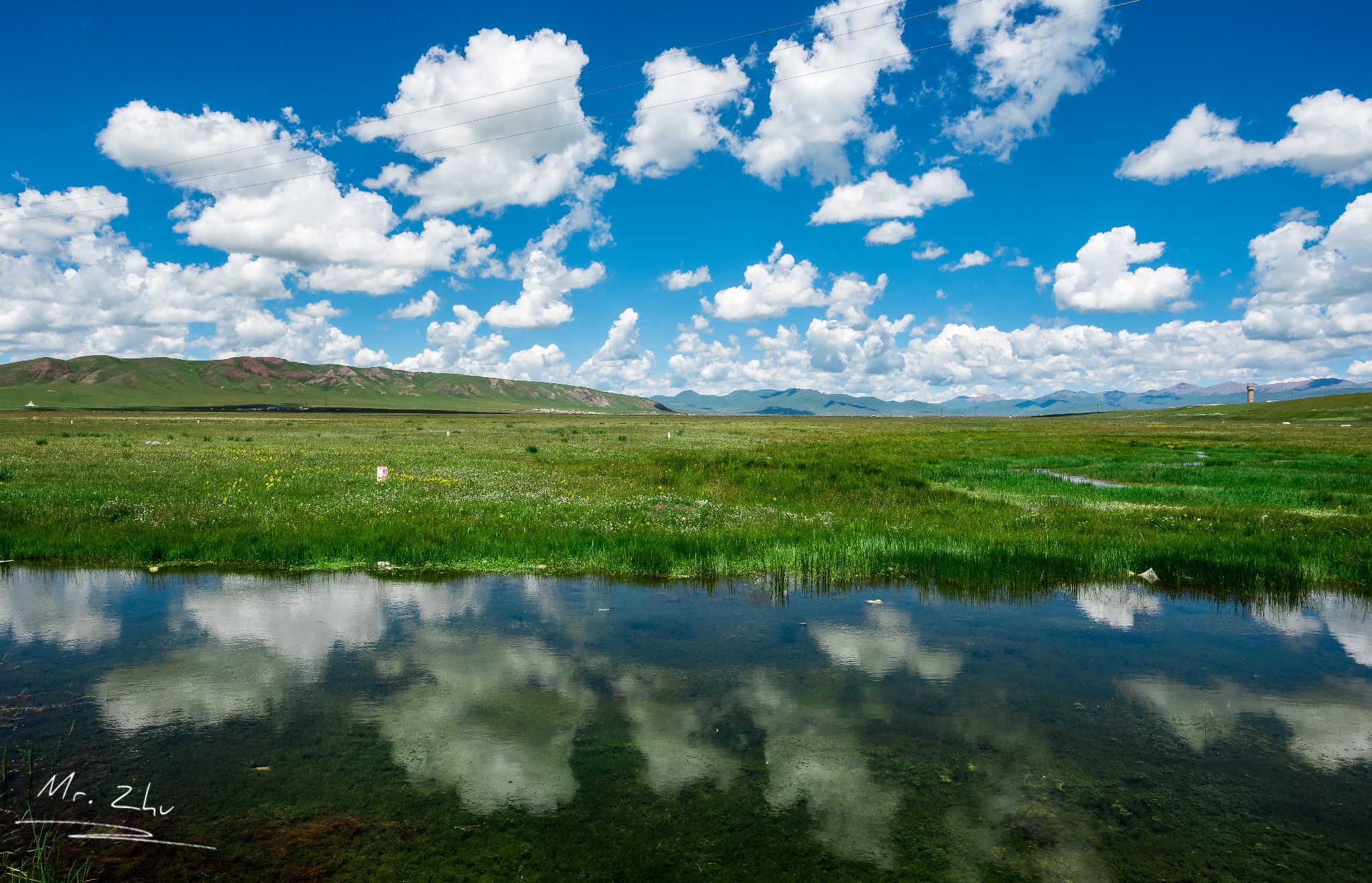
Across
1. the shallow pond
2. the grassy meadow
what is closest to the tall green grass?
the grassy meadow

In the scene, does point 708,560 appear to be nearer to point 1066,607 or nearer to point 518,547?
point 518,547

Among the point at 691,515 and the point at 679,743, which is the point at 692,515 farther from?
the point at 679,743

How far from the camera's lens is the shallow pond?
5.59 meters

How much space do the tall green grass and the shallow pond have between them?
365cm

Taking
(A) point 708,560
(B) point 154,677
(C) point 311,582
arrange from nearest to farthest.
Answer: (B) point 154,677 < (C) point 311,582 < (A) point 708,560

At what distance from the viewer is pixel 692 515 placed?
21.8 metres

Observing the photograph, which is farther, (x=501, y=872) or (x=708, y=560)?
(x=708, y=560)

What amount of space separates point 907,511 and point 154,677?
21.2 meters

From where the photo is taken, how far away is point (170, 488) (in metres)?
24.2

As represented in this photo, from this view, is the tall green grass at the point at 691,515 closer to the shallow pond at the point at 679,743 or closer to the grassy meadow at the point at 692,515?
the grassy meadow at the point at 692,515

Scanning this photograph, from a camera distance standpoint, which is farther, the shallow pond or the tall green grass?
the tall green grass

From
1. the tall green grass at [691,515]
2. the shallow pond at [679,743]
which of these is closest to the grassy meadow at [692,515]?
the tall green grass at [691,515]

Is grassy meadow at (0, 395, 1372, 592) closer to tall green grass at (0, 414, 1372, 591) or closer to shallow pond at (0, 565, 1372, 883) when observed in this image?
tall green grass at (0, 414, 1372, 591)

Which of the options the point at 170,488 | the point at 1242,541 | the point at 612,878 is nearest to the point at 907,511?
the point at 1242,541
